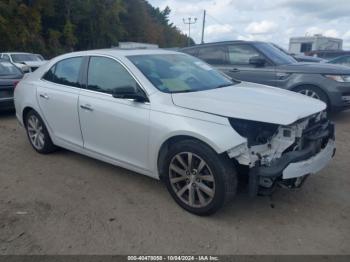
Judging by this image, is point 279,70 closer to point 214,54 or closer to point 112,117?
point 214,54

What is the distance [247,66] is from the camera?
771 cm

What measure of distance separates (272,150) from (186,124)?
86 centimetres

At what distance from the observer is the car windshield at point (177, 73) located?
13.0 ft

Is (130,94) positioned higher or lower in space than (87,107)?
higher

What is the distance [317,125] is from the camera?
12.3 ft

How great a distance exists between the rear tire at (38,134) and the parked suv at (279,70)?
428 centimetres

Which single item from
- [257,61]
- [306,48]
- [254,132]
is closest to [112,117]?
[254,132]

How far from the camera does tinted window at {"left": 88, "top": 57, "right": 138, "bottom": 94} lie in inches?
159

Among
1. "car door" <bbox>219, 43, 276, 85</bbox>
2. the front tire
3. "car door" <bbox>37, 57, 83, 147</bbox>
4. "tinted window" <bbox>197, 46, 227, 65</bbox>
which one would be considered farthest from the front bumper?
"tinted window" <bbox>197, 46, 227, 65</bbox>

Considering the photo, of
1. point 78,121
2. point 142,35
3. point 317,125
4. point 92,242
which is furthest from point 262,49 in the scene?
point 142,35

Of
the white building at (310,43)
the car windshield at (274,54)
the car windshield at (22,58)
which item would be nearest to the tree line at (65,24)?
the car windshield at (22,58)

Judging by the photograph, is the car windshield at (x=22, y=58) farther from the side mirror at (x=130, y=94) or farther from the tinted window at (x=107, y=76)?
the side mirror at (x=130, y=94)

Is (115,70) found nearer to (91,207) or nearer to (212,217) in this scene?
(91,207)

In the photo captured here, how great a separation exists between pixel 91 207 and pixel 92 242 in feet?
2.23
